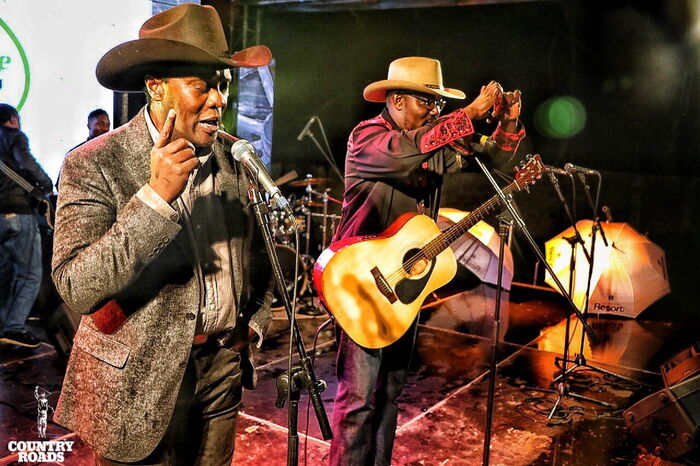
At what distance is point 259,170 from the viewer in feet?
6.25

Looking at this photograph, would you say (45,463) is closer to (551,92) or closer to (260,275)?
(260,275)

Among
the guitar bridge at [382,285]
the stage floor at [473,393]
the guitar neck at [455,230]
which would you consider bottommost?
the stage floor at [473,393]

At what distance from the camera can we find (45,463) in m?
3.95

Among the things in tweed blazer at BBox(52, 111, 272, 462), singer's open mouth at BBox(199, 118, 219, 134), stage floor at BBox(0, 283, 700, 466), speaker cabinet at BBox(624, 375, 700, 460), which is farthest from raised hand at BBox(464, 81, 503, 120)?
speaker cabinet at BBox(624, 375, 700, 460)

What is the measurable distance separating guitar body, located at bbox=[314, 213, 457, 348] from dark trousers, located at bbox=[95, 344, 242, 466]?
1.05 meters

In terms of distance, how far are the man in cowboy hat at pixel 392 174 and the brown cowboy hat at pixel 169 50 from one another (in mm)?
1170

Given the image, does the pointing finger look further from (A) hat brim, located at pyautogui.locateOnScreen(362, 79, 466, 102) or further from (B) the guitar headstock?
(B) the guitar headstock

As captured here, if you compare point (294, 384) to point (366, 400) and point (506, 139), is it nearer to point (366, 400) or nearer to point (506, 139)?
point (366, 400)

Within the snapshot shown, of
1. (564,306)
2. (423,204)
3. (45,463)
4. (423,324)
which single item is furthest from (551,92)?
(45,463)

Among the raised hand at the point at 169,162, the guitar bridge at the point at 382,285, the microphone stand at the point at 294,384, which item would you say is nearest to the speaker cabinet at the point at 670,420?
the guitar bridge at the point at 382,285

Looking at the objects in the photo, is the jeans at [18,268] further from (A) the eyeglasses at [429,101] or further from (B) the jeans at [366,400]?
(A) the eyeglasses at [429,101]

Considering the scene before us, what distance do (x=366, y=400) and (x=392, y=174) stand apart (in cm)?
123

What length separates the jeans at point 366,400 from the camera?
3.28m

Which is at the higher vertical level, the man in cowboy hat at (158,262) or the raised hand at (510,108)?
→ the raised hand at (510,108)
